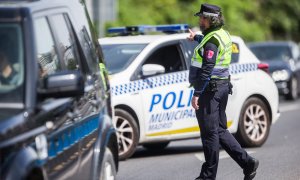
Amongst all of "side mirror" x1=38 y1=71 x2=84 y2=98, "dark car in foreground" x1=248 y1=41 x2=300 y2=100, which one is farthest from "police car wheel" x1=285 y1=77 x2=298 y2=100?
"side mirror" x1=38 y1=71 x2=84 y2=98

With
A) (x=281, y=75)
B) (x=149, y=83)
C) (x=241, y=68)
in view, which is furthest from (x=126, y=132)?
(x=281, y=75)

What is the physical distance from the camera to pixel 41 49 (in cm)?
618

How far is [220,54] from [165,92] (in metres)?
3.15

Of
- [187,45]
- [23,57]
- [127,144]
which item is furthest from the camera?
[187,45]

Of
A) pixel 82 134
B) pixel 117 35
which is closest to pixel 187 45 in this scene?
pixel 117 35

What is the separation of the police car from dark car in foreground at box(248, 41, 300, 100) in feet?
39.2

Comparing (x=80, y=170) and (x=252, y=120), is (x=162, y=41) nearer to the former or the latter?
(x=252, y=120)

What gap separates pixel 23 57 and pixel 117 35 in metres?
8.17

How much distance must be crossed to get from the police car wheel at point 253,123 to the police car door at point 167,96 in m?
0.86

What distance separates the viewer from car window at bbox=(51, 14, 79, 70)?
6675 mm

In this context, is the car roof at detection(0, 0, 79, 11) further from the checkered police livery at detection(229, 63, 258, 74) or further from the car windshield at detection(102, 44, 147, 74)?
the checkered police livery at detection(229, 63, 258, 74)

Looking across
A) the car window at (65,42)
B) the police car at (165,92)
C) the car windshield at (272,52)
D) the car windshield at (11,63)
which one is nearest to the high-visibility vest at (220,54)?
the car window at (65,42)

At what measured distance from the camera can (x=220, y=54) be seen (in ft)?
30.9

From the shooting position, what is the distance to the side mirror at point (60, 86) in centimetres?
576
